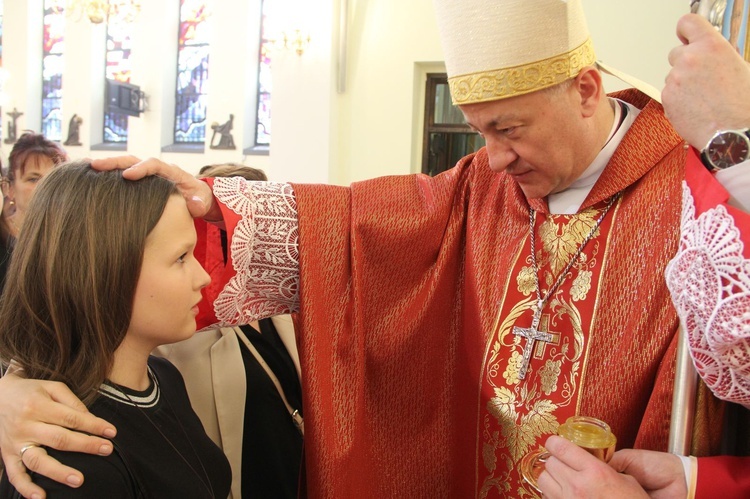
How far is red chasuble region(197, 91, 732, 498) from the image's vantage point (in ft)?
5.01

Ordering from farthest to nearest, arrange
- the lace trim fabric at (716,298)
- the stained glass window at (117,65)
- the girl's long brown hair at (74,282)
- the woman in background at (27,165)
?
1. the stained glass window at (117,65)
2. the woman in background at (27,165)
3. the girl's long brown hair at (74,282)
4. the lace trim fabric at (716,298)

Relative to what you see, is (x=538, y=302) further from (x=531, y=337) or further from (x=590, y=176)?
(x=590, y=176)

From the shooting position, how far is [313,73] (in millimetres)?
7770

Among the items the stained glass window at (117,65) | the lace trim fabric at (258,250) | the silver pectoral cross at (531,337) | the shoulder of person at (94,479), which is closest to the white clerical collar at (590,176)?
the silver pectoral cross at (531,337)

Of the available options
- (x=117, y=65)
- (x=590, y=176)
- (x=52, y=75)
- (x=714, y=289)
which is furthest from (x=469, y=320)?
(x=52, y=75)

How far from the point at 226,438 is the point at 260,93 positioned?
29.2ft

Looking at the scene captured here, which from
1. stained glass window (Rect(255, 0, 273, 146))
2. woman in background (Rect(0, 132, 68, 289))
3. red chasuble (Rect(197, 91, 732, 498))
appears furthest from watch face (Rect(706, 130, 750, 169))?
stained glass window (Rect(255, 0, 273, 146))

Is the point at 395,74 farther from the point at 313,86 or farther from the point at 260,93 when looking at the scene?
the point at 260,93

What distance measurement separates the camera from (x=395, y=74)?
294 inches

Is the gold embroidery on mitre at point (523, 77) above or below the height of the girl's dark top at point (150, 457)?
above

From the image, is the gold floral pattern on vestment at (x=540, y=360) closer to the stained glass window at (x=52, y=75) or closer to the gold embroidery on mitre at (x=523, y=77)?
the gold embroidery on mitre at (x=523, y=77)

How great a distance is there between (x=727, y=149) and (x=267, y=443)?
156 cm

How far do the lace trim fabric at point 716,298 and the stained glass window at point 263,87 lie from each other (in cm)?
951

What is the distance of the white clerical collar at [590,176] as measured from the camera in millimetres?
1715
